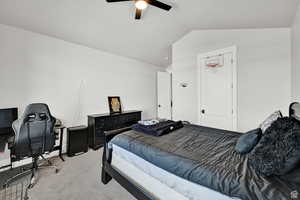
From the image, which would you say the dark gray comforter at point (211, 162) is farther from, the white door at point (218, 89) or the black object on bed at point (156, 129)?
the white door at point (218, 89)

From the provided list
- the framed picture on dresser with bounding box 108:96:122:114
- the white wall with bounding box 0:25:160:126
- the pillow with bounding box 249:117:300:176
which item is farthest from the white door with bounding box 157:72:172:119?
the pillow with bounding box 249:117:300:176

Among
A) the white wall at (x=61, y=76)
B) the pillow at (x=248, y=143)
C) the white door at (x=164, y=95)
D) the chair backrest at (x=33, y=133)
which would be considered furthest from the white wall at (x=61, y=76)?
the pillow at (x=248, y=143)

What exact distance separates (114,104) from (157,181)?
300 cm

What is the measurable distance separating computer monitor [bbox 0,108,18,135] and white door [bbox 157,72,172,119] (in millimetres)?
3854

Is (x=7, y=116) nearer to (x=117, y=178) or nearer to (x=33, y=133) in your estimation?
(x=33, y=133)

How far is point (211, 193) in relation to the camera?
1.06 m

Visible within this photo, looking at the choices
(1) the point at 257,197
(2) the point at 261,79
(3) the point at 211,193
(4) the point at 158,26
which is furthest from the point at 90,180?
(2) the point at 261,79

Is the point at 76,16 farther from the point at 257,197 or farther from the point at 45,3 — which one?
the point at 257,197

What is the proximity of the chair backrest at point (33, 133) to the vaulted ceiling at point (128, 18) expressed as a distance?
1.55 metres

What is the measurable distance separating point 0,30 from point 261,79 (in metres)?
4.79

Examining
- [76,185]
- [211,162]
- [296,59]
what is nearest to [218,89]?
[296,59]

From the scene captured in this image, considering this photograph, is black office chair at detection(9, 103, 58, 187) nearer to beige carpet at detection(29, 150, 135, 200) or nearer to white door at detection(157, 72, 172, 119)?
beige carpet at detection(29, 150, 135, 200)

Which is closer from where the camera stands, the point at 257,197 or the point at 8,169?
the point at 257,197

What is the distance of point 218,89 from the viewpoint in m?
3.05
